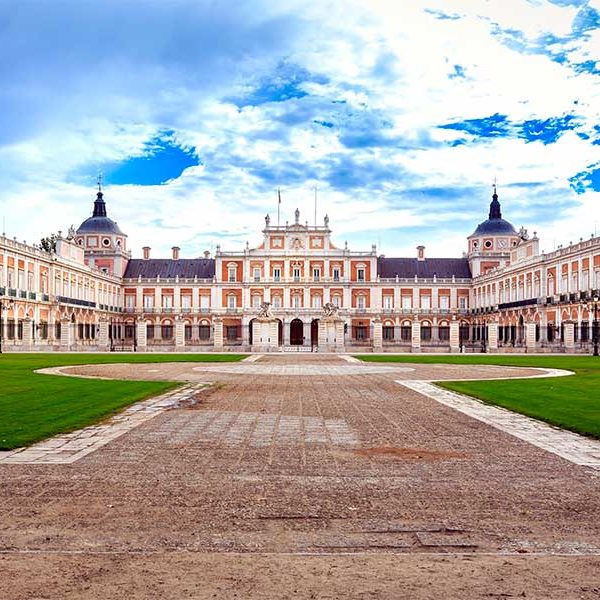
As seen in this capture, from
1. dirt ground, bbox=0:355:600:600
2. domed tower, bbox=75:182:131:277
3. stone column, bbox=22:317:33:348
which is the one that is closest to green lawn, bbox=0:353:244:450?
dirt ground, bbox=0:355:600:600

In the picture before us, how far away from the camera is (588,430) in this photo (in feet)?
34.3

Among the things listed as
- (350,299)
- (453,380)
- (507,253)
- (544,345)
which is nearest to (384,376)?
(453,380)

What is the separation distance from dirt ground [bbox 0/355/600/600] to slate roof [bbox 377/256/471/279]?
2970 inches

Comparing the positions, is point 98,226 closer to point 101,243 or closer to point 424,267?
point 101,243

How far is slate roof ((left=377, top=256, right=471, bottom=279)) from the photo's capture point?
8512 centimetres

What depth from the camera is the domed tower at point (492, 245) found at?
83.0m

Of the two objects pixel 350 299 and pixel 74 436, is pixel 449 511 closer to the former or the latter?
pixel 74 436

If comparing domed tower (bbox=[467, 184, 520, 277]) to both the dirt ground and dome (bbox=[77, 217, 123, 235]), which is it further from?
the dirt ground

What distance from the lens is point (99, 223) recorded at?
83.4 metres

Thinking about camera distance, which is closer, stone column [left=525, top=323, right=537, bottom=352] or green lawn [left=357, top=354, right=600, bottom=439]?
green lawn [left=357, top=354, right=600, bottom=439]

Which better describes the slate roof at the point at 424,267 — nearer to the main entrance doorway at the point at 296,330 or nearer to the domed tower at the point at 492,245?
the domed tower at the point at 492,245

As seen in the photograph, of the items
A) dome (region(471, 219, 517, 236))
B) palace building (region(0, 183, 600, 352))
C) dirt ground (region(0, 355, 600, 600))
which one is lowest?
dirt ground (region(0, 355, 600, 600))

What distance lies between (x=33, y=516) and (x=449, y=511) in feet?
11.2

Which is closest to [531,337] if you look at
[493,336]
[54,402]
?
[493,336]
